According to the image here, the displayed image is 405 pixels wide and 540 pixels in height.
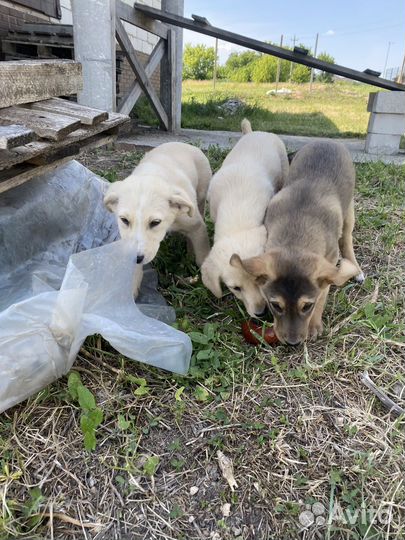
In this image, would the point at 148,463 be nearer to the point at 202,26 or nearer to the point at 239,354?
the point at 239,354

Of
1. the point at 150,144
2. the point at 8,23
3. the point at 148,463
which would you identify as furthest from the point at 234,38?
the point at 148,463

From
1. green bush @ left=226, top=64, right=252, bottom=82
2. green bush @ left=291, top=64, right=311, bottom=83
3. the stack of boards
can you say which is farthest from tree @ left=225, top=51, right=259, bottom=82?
the stack of boards

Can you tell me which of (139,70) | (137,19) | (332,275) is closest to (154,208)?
(332,275)

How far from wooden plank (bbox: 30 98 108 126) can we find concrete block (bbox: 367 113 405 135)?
228 inches

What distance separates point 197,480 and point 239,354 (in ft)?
2.61

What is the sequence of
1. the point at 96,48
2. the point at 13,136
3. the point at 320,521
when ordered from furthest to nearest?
the point at 96,48 < the point at 13,136 < the point at 320,521

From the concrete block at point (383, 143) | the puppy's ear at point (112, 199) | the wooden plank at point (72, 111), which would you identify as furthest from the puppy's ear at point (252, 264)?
the concrete block at point (383, 143)

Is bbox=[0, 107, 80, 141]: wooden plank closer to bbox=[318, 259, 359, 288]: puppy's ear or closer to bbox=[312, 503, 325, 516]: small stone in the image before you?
bbox=[318, 259, 359, 288]: puppy's ear

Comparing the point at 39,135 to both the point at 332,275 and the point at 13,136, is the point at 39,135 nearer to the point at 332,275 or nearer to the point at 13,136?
the point at 13,136

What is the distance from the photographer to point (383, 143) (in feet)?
24.9

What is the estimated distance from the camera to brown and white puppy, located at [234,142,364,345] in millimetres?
2529

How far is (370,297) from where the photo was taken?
318 cm

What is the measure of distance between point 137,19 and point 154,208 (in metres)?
5.32

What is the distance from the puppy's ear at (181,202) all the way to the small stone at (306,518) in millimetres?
1953
